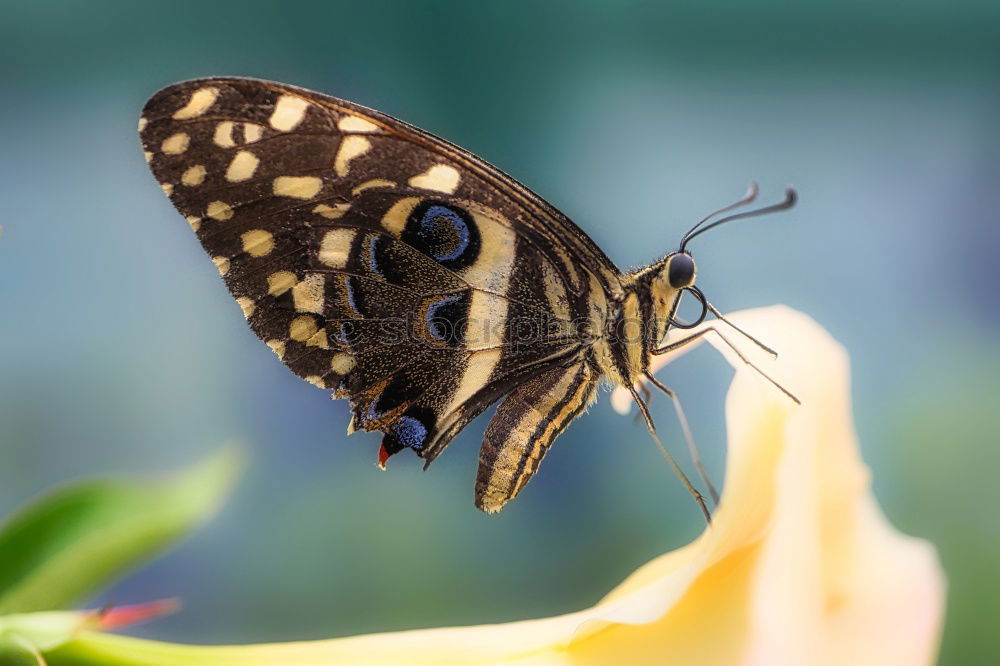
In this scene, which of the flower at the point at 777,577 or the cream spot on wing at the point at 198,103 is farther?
the cream spot on wing at the point at 198,103

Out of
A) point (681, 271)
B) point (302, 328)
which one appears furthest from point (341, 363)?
point (681, 271)

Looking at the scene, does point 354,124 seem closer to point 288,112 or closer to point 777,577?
point 288,112

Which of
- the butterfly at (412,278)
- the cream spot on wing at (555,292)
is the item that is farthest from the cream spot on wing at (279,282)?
the cream spot on wing at (555,292)

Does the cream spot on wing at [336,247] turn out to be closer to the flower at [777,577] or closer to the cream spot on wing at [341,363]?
the cream spot on wing at [341,363]

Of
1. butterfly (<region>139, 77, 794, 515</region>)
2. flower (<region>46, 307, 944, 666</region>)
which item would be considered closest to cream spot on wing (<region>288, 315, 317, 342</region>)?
butterfly (<region>139, 77, 794, 515</region>)

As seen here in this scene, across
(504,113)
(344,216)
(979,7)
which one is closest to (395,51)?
(504,113)

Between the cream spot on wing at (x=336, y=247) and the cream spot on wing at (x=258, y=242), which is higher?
the cream spot on wing at (x=258, y=242)

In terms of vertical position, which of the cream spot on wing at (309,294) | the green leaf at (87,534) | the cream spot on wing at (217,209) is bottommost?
the green leaf at (87,534)
